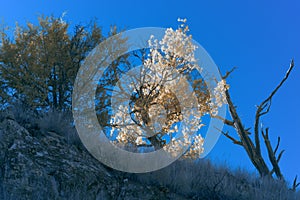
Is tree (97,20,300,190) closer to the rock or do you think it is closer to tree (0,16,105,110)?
tree (0,16,105,110)

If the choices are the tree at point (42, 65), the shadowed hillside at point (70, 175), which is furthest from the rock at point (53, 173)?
the tree at point (42, 65)

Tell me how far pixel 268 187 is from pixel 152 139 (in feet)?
24.9

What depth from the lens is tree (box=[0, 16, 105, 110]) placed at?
12.0 metres

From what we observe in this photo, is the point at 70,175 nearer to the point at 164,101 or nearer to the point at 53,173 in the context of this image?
the point at 53,173

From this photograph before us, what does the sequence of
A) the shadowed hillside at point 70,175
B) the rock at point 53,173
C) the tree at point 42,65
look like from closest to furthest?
the rock at point 53,173, the shadowed hillside at point 70,175, the tree at point 42,65

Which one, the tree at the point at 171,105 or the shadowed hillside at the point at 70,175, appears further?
the tree at the point at 171,105

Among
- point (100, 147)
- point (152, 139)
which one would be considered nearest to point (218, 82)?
point (152, 139)

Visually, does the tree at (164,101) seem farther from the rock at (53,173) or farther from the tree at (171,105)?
the rock at (53,173)

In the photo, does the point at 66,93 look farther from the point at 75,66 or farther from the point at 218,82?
the point at 218,82

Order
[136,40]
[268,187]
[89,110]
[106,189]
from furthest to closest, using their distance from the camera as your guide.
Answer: [136,40], [89,110], [268,187], [106,189]

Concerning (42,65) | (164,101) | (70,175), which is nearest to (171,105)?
(164,101)

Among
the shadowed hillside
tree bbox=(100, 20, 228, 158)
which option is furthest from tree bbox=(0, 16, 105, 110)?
the shadowed hillside

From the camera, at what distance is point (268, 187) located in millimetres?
7062

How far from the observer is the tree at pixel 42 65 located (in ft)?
39.5
